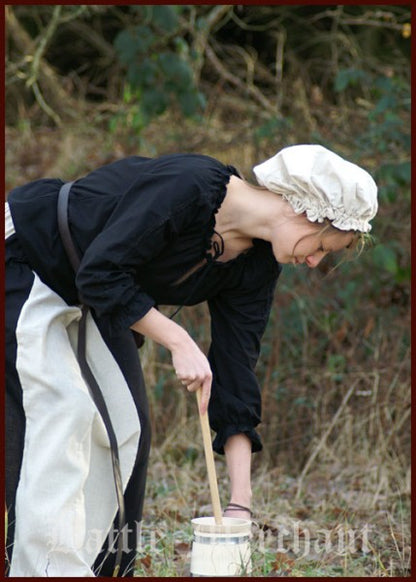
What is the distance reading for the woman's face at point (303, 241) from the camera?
283 centimetres

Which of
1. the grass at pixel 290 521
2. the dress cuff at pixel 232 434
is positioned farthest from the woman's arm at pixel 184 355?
the grass at pixel 290 521

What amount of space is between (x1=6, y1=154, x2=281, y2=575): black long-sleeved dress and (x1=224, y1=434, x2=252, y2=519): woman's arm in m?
0.03

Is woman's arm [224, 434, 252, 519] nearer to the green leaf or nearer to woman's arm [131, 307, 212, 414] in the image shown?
woman's arm [131, 307, 212, 414]

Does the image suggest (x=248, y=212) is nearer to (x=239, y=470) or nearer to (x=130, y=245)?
Answer: (x=130, y=245)

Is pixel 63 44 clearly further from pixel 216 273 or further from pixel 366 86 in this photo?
pixel 216 273

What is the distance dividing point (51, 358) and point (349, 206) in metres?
0.94

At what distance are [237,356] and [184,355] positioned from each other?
542mm

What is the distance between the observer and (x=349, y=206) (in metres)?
2.83

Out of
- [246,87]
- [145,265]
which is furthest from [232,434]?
[246,87]

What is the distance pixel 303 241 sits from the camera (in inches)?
112

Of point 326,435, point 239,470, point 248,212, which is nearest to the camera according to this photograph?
point 248,212

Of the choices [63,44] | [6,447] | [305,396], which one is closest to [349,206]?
[6,447]

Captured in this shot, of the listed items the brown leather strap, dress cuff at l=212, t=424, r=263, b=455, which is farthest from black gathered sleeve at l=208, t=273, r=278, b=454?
the brown leather strap

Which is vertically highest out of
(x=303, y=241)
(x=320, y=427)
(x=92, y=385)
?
(x=303, y=241)
